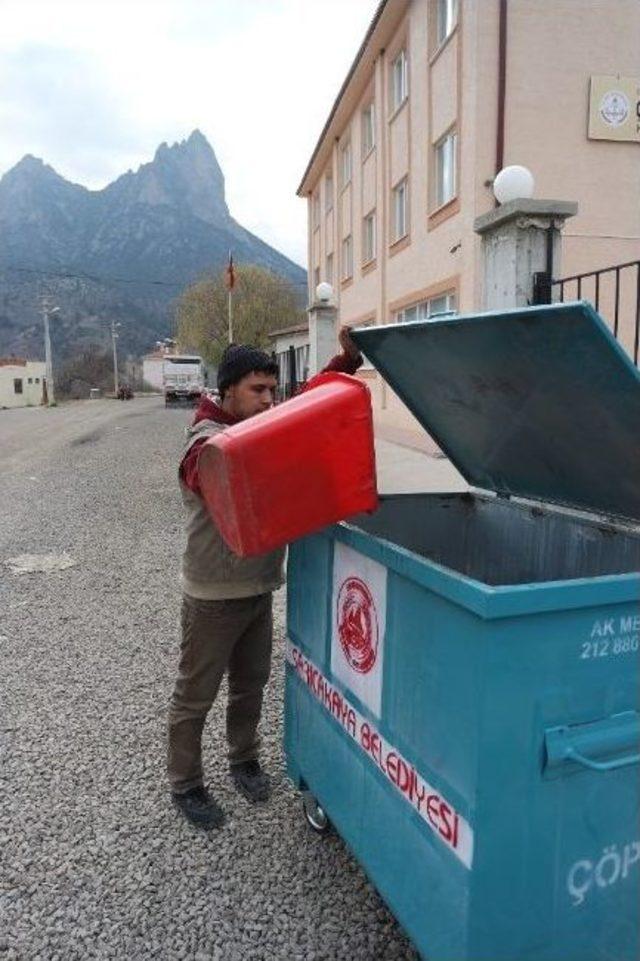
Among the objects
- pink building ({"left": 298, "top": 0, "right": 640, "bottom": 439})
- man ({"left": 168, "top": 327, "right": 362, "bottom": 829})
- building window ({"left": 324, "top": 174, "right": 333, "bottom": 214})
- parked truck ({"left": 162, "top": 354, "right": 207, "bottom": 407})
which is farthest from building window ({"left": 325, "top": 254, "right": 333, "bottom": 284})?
man ({"left": 168, "top": 327, "right": 362, "bottom": 829})

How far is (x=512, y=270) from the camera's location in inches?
211

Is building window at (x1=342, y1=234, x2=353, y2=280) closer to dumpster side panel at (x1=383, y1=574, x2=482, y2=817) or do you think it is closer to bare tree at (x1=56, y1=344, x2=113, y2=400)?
dumpster side panel at (x1=383, y1=574, x2=482, y2=817)

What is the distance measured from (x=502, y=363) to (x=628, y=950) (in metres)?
1.56

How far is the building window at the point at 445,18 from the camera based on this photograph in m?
12.0

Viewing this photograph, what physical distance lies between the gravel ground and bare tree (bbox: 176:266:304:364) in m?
35.3

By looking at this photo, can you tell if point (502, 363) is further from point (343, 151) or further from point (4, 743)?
point (343, 151)

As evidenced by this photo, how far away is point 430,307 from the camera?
1370 cm

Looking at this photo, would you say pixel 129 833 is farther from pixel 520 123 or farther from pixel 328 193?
pixel 328 193

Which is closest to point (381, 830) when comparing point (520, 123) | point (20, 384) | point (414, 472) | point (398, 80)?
point (414, 472)

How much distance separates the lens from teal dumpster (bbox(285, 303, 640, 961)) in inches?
60.4

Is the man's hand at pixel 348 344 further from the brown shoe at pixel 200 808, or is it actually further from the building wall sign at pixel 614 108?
the building wall sign at pixel 614 108

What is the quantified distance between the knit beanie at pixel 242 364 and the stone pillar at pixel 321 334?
1160cm

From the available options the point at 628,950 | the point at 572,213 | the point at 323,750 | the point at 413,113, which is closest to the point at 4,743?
the point at 323,750

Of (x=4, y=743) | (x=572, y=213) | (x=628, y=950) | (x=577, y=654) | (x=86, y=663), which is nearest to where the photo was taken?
(x=577, y=654)
